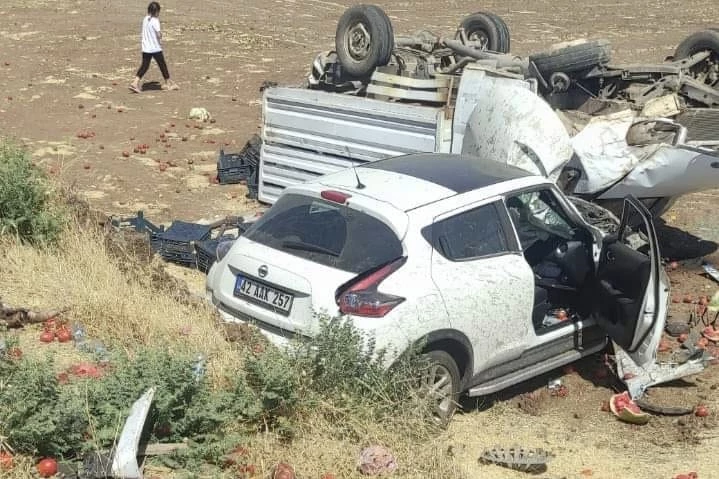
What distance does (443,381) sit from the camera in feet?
20.6

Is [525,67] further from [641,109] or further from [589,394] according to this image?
[589,394]

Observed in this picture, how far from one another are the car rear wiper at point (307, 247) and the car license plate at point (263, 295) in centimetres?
32

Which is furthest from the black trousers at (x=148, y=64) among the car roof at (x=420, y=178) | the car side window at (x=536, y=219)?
the car side window at (x=536, y=219)

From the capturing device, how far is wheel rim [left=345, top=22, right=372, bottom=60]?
12711 mm

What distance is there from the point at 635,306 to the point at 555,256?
84cm

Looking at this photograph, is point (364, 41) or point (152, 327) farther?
point (364, 41)

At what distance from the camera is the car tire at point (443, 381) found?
6.12 metres

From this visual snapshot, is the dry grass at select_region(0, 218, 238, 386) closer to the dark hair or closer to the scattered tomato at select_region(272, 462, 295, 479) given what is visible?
the scattered tomato at select_region(272, 462, 295, 479)

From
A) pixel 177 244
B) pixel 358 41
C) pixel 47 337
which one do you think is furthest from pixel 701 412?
pixel 358 41

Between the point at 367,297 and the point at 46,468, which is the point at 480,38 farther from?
the point at 46,468

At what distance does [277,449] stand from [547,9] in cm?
2785

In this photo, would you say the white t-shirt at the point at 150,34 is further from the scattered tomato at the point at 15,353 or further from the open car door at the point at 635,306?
the scattered tomato at the point at 15,353

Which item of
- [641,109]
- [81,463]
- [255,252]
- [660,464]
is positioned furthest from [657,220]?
[81,463]

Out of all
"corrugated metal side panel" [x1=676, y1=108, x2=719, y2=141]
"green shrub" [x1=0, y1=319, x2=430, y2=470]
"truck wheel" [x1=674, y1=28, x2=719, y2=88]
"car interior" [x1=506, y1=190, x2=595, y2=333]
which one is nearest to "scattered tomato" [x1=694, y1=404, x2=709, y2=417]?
"car interior" [x1=506, y1=190, x2=595, y2=333]
